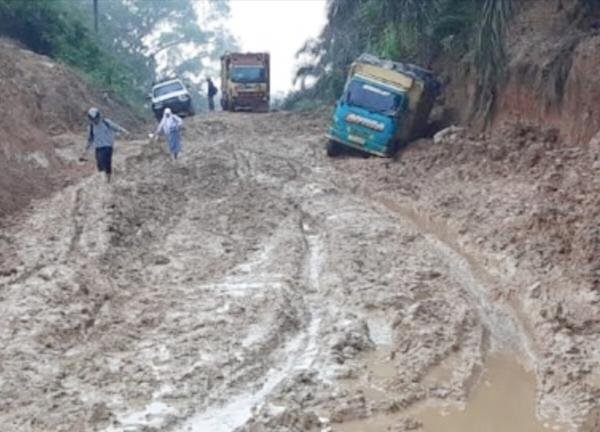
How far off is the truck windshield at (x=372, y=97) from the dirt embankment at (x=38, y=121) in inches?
252

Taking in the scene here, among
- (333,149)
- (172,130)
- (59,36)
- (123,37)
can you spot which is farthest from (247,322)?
(123,37)

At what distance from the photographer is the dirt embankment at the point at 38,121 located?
15.8 meters

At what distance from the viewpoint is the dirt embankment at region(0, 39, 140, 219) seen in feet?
52.0

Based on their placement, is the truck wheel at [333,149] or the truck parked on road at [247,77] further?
the truck parked on road at [247,77]

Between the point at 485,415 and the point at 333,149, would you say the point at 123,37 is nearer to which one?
the point at 333,149

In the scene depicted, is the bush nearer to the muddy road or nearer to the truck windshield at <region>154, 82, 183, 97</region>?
the truck windshield at <region>154, 82, 183, 97</region>

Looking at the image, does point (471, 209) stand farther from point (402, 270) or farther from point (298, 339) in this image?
point (298, 339)

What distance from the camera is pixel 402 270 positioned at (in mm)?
12023

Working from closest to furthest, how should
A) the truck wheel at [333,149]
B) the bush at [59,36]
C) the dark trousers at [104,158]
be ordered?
the dark trousers at [104,158], the truck wheel at [333,149], the bush at [59,36]

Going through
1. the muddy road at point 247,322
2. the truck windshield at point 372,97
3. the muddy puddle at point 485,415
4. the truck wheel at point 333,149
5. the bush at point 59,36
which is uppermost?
the bush at point 59,36

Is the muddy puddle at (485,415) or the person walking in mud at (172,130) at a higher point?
the person walking in mud at (172,130)

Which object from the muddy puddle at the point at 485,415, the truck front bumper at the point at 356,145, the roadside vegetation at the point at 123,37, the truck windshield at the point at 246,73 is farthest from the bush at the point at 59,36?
the muddy puddle at the point at 485,415

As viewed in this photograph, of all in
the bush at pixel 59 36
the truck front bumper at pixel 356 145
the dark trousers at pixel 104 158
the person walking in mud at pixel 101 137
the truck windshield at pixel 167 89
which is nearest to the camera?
the person walking in mud at pixel 101 137

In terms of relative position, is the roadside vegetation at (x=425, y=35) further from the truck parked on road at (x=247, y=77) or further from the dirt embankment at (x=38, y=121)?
the dirt embankment at (x=38, y=121)
